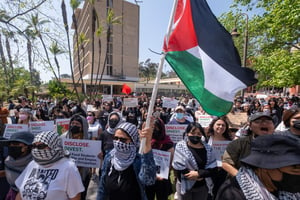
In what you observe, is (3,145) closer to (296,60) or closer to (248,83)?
(248,83)

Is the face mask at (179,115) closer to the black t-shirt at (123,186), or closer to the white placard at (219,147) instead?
the white placard at (219,147)

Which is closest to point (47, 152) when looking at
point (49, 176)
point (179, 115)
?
point (49, 176)

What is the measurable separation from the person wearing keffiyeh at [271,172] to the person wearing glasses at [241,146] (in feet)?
2.92

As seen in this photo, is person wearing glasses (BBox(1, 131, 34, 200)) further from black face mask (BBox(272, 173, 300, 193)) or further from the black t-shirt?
black face mask (BBox(272, 173, 300, 193))

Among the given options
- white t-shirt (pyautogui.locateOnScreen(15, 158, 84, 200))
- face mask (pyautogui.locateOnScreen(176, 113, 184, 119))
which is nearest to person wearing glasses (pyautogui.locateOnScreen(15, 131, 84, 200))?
white t-shirt (pyautogui.locateOnScreen(15, 158, 84, 200))

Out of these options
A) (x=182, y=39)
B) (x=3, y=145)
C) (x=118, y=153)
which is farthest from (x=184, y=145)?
(x=3, y=145)

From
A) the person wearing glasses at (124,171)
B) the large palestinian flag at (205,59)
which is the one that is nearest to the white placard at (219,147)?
the large palestinian flag at (205,59)

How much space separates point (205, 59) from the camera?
257 cm

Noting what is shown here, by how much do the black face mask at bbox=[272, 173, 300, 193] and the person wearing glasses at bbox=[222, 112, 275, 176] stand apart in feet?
2.99

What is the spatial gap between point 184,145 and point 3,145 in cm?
237

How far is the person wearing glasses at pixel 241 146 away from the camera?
2.26 m

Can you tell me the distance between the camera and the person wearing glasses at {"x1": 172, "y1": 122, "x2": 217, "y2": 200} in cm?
262

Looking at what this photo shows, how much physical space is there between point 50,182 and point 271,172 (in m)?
1.84

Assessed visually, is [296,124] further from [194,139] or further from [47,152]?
[47,152]
